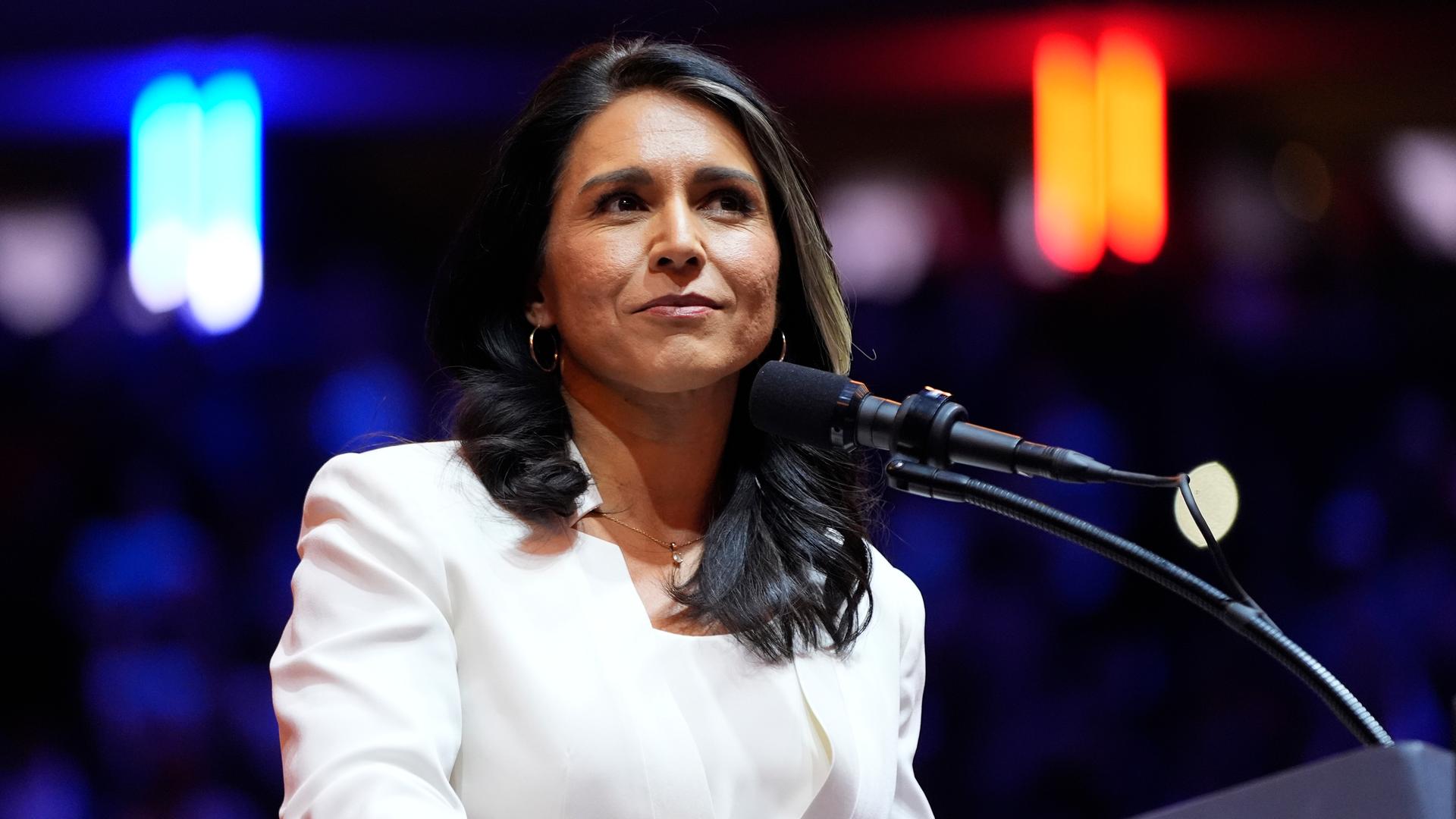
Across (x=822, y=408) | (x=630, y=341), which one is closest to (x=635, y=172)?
(x=630, y=341)

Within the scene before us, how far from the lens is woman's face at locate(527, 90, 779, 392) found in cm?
169

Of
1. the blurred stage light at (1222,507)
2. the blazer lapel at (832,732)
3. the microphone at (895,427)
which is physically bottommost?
the blurred stage light at (1222,507)

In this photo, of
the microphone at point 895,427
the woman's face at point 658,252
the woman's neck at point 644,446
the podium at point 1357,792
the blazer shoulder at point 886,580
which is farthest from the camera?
the blazer shoulder at point 886,580

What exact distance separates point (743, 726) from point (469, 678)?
0.31m

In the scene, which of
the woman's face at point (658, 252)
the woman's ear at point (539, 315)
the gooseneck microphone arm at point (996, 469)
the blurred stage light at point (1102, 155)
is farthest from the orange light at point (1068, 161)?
the gooseneck microphone arm at point (996, 469)

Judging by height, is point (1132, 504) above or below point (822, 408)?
below

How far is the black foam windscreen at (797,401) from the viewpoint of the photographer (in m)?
1.26

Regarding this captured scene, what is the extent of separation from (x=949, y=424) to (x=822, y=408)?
0.54 ft

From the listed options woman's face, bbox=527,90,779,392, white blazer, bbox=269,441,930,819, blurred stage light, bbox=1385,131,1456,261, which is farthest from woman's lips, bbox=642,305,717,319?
blurred stage light, bbox=1385,131,1456,261

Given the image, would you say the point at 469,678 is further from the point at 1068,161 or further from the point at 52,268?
the point at 1068,161

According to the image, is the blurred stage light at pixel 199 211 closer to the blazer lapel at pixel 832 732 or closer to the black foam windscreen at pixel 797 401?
the blazer lapel at pixel 832 732

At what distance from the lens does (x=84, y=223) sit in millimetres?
3258

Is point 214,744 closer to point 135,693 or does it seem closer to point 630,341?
point 135,693

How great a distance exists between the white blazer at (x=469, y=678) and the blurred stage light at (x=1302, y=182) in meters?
2.30
